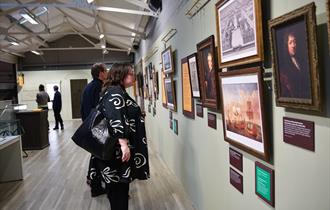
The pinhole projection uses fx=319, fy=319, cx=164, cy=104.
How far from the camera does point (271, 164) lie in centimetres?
158

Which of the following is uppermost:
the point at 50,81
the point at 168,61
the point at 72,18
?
the point at 72,18

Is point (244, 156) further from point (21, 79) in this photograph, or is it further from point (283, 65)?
point (21, 79)

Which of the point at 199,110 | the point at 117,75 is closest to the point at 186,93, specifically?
the point at 199,110

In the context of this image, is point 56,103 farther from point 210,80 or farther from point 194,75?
point 210,80

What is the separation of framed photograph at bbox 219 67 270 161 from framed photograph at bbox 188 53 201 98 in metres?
0.71

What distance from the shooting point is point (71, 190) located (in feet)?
14.0

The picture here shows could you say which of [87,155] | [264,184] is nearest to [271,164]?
[264,184]

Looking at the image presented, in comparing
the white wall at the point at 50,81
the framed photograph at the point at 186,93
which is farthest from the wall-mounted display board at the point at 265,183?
the white wall at the point at 50,81

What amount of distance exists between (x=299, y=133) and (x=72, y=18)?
414 inches

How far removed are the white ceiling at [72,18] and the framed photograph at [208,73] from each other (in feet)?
9.69

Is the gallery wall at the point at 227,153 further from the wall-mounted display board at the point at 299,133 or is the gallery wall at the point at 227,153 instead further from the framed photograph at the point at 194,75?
the framed photograph at the point at 194,75

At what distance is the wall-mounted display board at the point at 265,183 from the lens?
1.57 metres

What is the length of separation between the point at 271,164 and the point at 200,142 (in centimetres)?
146

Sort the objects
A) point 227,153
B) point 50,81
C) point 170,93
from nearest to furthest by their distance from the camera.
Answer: point 227,153 → point 170,93 → point 50,81
